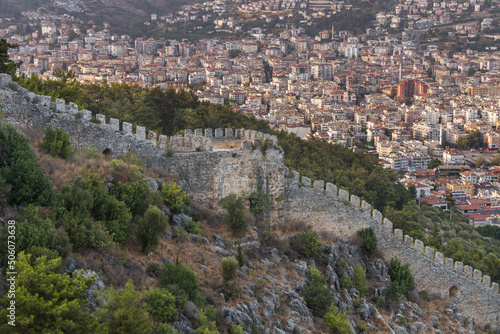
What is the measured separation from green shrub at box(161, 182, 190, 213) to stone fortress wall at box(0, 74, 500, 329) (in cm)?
69

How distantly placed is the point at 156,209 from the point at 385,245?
553cm

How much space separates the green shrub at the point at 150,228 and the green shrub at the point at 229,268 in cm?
103

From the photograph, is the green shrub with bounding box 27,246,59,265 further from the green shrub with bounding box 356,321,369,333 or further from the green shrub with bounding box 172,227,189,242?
the green shrub with bounding box 356,321,369,333

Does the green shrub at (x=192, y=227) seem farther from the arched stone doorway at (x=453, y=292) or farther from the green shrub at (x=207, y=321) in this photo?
the arched stone doorway at (x=453, y=292)

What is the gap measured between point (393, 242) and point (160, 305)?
6.64 m

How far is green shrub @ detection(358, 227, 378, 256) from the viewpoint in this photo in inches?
514

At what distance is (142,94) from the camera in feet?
68.7

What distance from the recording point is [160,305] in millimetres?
8133

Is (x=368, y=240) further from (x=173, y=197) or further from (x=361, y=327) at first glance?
(x=173, y=197)

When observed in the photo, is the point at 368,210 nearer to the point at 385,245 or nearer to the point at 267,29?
the point at 385,245

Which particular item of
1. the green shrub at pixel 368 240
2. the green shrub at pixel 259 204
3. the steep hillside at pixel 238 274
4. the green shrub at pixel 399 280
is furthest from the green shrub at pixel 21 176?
the green shrub at pixel 399 280

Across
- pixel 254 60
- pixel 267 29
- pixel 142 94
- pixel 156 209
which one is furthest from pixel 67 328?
pixel 267 29

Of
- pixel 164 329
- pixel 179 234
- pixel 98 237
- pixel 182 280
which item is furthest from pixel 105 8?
pixel 164 329

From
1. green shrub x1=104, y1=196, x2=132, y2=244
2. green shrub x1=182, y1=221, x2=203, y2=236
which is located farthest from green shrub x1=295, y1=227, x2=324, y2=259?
green shrub x1=104, y1=196, x2=132, y2=244
